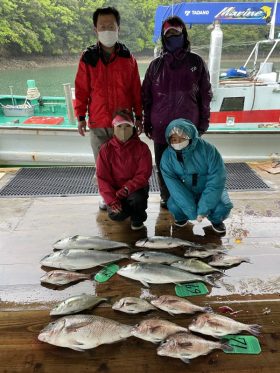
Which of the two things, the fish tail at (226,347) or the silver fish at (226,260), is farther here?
the silver fish at (226,260)

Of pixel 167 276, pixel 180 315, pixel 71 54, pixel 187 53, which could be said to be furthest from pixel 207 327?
pixel 71 54

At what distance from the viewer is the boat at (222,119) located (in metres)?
5.21

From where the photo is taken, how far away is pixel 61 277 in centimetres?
211

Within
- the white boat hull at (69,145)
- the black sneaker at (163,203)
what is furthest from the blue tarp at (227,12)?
the black sneaker at (163,203)

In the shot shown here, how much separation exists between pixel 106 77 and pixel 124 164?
2.47 ft

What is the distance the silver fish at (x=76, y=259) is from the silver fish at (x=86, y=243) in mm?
97

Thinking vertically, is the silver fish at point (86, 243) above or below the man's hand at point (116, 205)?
below

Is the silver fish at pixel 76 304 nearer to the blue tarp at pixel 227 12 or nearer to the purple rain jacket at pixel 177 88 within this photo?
the purple rain jacket at pixel 177 88

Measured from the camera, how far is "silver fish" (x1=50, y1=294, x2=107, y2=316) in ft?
5.94

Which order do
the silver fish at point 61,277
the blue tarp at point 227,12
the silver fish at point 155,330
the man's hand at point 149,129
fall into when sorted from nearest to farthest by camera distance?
the silver fish at point 155,330
the silver fish at point 61,277
the man's hand at point 149,129
the blue tarp at point 227,12

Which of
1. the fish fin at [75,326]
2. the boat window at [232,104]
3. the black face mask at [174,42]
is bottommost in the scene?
the fish fin at [75,326]

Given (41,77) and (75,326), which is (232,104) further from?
(41,77)

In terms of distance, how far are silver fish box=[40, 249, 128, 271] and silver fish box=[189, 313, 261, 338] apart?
2.66 feet

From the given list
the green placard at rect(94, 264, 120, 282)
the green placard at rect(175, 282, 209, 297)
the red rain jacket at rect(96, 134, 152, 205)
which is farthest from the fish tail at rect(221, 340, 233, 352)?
the red rain jacket at rect(96, 134, 152, 205)
